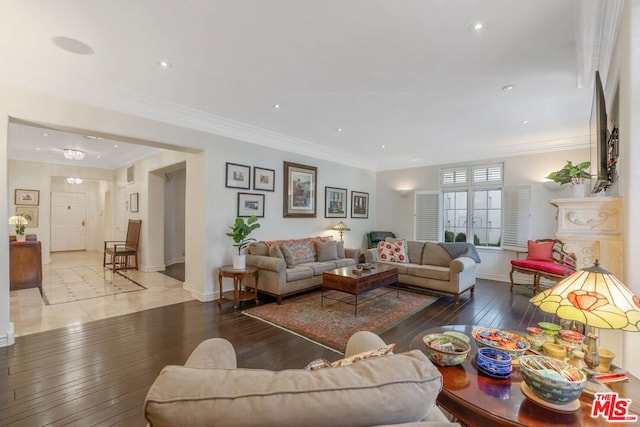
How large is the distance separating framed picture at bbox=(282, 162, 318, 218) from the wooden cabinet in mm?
4481

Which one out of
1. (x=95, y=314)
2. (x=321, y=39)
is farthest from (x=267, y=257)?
(x=321, y=39)

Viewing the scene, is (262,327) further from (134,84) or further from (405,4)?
(405,4)

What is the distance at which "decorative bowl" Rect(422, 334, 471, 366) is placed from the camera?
1365mm

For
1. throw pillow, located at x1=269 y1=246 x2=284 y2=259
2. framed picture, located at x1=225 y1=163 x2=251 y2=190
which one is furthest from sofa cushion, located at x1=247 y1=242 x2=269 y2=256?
framed picture, located at x1=225 y1=163 x2=251 y2=190

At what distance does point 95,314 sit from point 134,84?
9.72ft

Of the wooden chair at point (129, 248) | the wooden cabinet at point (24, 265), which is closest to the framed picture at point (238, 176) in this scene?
the wooden chair at point (129, 248)

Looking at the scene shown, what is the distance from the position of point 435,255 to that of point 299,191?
2887mm

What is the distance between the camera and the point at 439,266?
16.8 ft

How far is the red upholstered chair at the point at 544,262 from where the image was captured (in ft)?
15.2

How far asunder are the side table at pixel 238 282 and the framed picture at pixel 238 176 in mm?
1357

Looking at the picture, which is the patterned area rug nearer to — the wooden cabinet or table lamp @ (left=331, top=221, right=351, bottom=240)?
the wooden cabinet

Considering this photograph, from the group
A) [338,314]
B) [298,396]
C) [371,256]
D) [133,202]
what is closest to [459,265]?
[371,256]

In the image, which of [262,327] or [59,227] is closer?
[262,327]

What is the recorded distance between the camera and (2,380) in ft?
7.55
